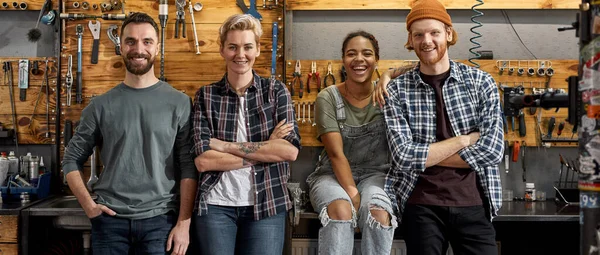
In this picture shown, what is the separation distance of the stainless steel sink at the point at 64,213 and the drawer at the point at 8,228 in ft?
0.31

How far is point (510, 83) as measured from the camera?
3748 mm

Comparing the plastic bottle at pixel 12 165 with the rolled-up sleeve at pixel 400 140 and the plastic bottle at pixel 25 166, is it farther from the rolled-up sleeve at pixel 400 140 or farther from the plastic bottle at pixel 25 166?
the rolled-up sleeve at pixel 400 140

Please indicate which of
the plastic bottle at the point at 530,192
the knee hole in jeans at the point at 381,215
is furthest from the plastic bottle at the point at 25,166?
the plastic bottle at the point at 530,192

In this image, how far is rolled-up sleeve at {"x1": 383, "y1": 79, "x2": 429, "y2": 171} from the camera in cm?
265

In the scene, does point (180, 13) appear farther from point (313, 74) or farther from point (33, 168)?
point (33, 168)

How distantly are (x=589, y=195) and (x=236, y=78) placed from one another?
1.72 meters

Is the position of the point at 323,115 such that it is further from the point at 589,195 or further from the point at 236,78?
the point at 589,195

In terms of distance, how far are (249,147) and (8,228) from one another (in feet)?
4.90

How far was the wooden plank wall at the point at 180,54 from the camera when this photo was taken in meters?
3.84

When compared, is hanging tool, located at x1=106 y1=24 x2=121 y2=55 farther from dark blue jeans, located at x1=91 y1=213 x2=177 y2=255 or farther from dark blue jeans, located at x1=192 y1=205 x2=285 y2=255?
dark blue jeans, located at x1=192 y1=205 x2=285 y2=255

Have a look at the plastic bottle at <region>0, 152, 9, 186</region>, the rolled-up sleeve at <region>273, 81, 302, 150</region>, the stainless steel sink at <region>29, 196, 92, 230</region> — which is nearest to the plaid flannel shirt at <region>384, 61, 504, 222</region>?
the rolled-up sleeve at <region>273, 81, 302, 150</region>

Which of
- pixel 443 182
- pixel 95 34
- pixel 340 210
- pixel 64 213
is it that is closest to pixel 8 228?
pixel 64 213

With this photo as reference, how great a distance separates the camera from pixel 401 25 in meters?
3.91

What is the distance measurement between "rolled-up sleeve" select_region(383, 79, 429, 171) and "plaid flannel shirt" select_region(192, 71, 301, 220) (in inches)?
17.3
